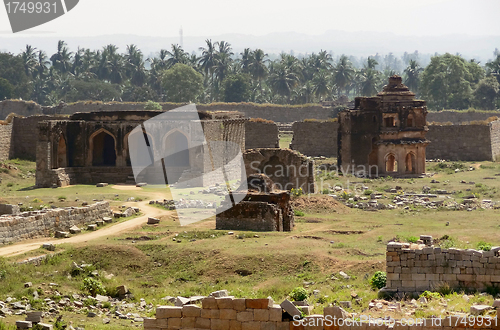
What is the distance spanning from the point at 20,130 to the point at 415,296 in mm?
37091

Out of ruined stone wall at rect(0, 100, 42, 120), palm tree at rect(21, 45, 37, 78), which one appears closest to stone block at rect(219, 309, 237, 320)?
ruined stone wall at rect(0, 100, 42, 120)

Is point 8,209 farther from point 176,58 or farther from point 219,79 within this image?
point 176,58

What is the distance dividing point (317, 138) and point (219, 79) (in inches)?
1637

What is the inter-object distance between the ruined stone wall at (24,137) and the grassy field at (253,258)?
72.7 ft

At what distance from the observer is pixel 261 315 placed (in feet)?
33.2

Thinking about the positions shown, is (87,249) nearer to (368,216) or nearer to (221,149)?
(368,216)

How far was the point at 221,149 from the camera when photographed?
38.4 m

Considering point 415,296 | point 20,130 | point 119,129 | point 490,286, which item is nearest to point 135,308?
point 415,296

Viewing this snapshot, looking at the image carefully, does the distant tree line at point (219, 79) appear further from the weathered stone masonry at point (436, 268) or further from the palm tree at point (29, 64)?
the weathered stone masonry at point (436, 268)

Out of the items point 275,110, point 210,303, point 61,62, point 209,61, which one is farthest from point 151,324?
point 61,62

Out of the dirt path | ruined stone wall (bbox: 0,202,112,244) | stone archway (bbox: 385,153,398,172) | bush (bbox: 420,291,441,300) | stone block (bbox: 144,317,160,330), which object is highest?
stone block (bbox: 144,317,160,330)

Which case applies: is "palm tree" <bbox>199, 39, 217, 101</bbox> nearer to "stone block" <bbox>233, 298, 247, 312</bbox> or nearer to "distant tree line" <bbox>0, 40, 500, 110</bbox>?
"distant tree line" <bbox>0, 40, 500, 110</bbox>

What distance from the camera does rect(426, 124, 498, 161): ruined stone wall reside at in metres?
47.6

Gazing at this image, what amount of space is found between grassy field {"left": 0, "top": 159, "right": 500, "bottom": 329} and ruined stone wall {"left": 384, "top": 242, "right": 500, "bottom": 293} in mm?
539
